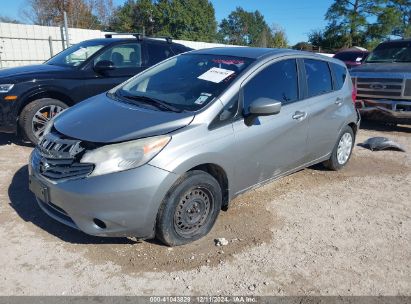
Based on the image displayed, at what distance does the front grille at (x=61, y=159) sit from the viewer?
311 cm

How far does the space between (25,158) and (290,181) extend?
3.77m

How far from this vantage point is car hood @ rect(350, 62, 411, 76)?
8312mm

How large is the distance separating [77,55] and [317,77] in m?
4.12

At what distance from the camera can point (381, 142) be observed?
22.9ft

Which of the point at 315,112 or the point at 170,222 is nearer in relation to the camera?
the point at 170,222

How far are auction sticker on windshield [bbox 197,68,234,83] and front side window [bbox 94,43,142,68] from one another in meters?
3.13

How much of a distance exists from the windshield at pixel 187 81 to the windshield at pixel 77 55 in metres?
2.49

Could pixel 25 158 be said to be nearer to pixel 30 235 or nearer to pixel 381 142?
pixel 30 235

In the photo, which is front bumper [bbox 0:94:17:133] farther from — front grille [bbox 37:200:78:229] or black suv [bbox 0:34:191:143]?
front grille [bbox 37:200:78:229]

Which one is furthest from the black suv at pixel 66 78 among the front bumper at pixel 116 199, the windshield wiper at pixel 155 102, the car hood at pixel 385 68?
the car hood at pixel 385 68

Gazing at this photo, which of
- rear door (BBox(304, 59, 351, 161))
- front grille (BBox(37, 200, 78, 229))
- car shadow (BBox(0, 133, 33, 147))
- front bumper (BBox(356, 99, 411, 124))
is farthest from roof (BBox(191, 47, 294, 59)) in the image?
front bumper (BBox(356, 99, 411, 124))

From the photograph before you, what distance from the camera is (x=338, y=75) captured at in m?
5.39

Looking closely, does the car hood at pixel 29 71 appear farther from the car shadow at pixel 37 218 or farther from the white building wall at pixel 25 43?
the white building wall at pixel 25 43

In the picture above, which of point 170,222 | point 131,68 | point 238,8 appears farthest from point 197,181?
point 238,8
